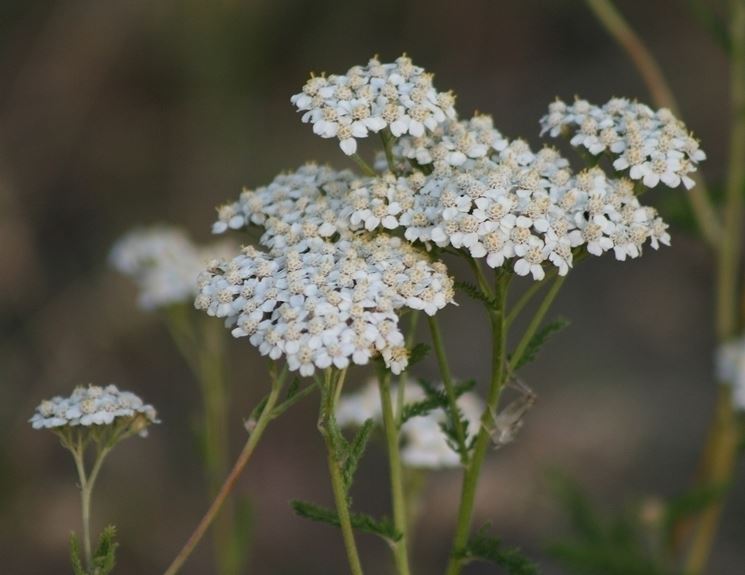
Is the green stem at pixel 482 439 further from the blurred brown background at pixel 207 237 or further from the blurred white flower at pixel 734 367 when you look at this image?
the blurred brown background at pixel 207 237

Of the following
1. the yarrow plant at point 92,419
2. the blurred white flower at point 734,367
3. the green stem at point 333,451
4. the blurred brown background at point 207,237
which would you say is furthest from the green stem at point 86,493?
the blurred brown background at point 207,237

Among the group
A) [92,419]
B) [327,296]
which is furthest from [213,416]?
[327,296]

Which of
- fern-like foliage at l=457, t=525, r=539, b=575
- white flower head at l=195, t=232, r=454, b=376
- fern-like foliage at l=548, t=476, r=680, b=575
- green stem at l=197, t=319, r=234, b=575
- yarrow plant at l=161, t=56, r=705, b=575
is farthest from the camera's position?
green stem at l=197, t=319, r=234, b=575

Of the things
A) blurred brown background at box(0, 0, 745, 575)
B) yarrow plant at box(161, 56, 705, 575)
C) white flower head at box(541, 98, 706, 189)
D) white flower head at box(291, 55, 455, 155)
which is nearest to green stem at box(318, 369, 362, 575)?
yarrow plant at box(161, 56, 705, 575)

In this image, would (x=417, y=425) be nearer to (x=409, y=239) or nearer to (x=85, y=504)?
(x=409, y=239)

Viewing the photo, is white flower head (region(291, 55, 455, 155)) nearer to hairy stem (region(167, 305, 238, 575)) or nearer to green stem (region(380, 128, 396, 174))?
green stem (region(380, 128, 396, 174))

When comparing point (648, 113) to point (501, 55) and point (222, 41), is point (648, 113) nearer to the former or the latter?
point (222, 41)
